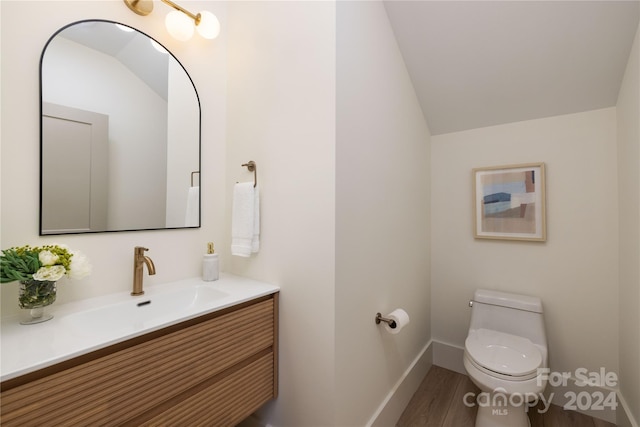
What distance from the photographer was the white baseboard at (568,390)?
4.80 feet

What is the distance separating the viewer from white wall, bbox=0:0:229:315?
987 mm

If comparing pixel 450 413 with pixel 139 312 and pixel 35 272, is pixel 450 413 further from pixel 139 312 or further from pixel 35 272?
pixel 35 272

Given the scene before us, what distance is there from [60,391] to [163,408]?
32 centimetres

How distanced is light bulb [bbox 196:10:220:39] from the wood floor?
2.40m

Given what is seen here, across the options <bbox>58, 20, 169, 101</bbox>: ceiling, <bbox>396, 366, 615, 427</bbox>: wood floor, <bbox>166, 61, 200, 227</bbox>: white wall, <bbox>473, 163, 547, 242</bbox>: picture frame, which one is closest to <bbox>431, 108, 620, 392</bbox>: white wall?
<bbox>473, 163, 547, 242</bbox>: picture frame

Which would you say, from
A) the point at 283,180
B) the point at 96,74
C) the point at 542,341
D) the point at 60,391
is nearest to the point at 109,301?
the point at 60,391

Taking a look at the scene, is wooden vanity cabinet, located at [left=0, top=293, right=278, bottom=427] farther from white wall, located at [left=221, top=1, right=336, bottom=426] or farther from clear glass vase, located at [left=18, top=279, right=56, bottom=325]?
clear glass vase, located at [left=18, top=279, right=56, bottom=325]

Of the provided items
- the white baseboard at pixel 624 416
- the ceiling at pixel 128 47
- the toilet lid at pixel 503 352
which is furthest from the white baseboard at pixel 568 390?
the ceiling at pixel 128 47

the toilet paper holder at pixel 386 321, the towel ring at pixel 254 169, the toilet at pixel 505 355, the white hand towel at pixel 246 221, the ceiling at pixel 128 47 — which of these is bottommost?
the toilet at pixel 505 355

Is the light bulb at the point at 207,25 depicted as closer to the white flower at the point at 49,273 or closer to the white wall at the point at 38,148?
the white wall at the point at 38,148

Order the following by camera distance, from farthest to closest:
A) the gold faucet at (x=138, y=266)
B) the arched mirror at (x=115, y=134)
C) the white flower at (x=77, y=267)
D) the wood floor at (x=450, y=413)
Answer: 1. the wood floor at (x=450, y=413)
2. the gold faucet at (x=138, y=266)
3. the arched mirror at (x=115, y=134)
4. the white flower at (x=77, y=267)

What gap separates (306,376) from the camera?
1.23 meters

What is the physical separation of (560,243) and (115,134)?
260 centimetres

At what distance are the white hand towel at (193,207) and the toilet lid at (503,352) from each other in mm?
1711
